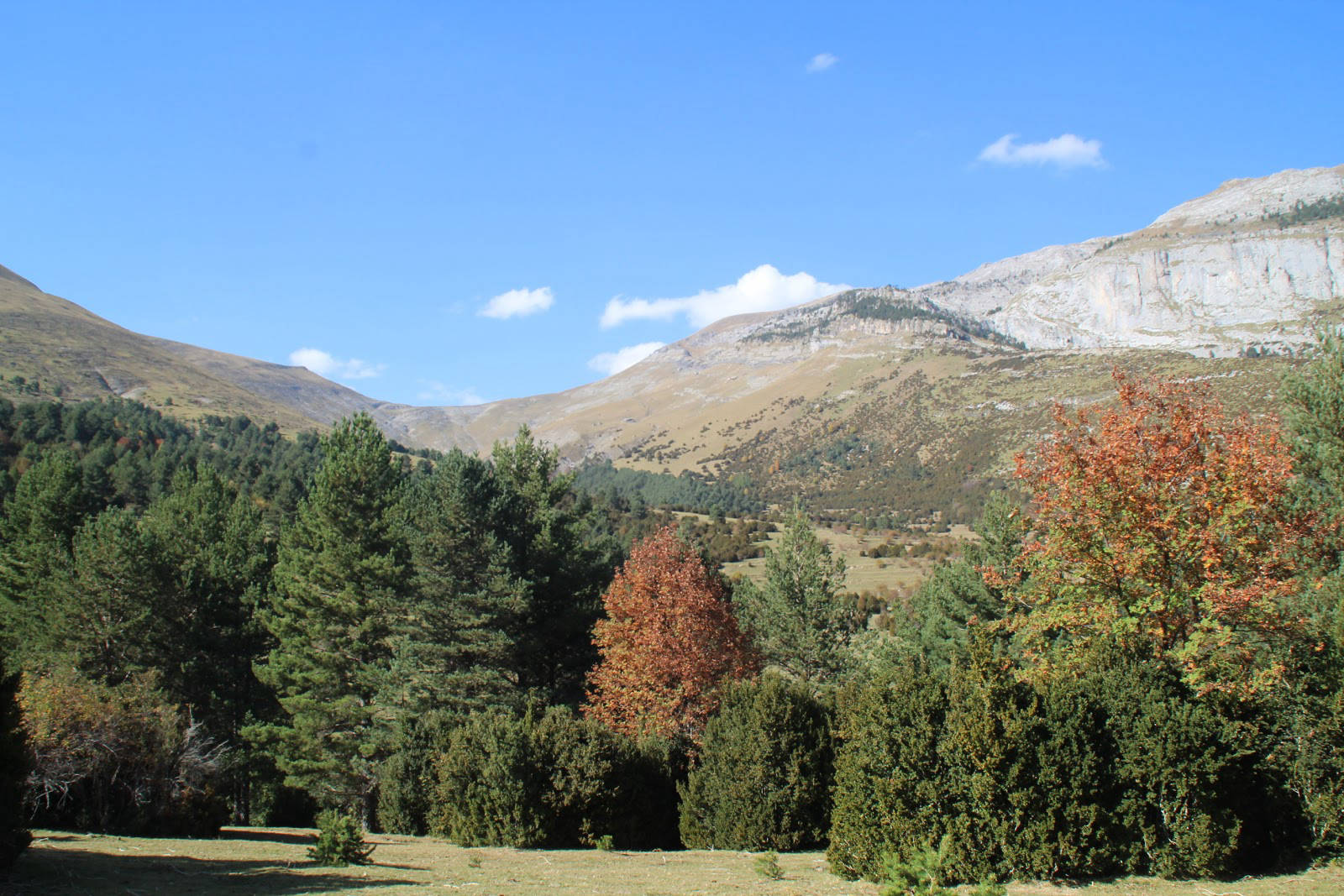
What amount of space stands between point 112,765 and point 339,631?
12.3 metres

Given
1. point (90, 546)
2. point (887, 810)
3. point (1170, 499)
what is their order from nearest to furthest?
1. point (887, 810)
2. point (1170, 499)
3. point (90, 546)

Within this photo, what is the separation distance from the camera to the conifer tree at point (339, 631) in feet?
98.6

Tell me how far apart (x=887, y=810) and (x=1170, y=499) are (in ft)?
25.8

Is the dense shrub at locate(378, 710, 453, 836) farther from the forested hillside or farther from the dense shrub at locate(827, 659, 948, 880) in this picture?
the dense shrub at locate(827, 659, 948, 880)

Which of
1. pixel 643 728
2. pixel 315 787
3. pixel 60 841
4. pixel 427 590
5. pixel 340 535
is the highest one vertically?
pixel 340 535

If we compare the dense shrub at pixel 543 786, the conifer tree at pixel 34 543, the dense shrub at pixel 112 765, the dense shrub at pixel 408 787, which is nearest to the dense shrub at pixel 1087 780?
the dense shrub at pixel 543 786

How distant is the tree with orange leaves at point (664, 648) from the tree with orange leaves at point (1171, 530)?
11.5 metres

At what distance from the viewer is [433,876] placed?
13062mm

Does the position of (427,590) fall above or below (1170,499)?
below

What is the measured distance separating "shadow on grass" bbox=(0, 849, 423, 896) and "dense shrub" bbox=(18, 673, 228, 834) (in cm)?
464

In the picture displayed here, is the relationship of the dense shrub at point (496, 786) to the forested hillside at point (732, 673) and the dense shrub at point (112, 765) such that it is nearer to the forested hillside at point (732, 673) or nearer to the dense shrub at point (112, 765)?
the forested hillside at point (732, 673)

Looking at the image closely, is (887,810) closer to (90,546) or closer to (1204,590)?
(1204,590)

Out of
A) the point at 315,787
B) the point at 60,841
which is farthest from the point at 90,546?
the point at 60,841

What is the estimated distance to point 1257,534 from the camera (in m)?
16.0
